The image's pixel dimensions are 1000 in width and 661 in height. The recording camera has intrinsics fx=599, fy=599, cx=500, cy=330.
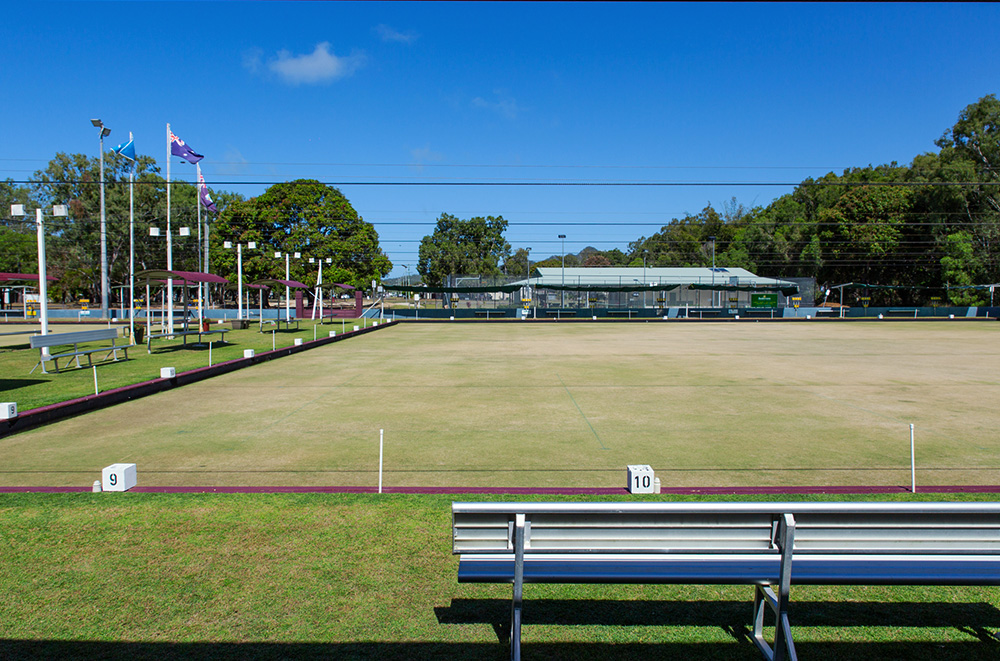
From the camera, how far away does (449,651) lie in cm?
317

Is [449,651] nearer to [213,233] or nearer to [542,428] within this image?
[542,428]

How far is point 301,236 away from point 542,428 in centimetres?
5911

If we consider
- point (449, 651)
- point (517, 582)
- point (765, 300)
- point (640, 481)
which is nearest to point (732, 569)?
point (517, 582)

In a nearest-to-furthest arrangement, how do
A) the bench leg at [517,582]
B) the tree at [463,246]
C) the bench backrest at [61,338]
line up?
the bench leg at [517,582] → the bench backrest at [61,338] → the tree at [463,246]

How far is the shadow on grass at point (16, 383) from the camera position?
12.5 meters

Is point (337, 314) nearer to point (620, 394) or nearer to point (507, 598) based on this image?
point (620, 394)

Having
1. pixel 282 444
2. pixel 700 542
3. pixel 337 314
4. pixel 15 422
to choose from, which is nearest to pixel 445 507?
pixel 700 542

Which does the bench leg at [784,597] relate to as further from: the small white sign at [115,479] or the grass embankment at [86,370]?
the grass embankment at [86,370]

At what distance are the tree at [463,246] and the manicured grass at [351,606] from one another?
91813 millimetres

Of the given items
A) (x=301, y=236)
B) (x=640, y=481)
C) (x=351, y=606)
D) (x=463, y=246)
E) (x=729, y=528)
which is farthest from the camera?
(x=463, y=246)

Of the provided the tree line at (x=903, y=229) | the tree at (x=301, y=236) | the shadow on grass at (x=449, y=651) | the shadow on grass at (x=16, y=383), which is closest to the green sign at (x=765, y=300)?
the tree line at (x=903, y=229)

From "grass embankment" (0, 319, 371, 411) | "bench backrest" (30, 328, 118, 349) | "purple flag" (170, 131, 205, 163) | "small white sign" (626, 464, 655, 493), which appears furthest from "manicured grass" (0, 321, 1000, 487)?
"purple flag" (170, 131, 205, 163)

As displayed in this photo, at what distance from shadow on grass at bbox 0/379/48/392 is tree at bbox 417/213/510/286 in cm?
8264

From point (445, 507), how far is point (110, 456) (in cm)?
489
